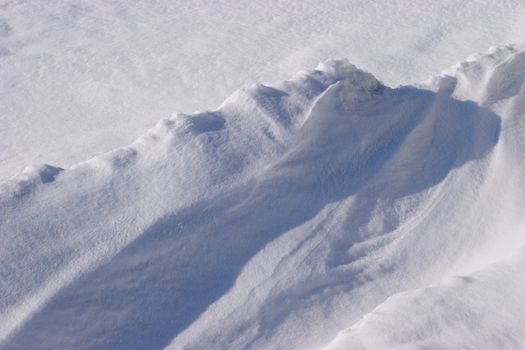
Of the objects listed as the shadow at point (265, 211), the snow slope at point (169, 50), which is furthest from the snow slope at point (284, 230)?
the snow slope at point (169, 50)

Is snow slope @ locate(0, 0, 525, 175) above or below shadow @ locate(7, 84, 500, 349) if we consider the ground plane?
above

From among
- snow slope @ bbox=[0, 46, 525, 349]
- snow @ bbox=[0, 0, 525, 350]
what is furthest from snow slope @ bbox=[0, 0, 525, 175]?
snow slope @ bbox=[0, 46, 525, 349]

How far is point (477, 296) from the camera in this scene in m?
1.02

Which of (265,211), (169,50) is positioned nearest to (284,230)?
(265,211)

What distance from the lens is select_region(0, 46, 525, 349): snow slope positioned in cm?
102

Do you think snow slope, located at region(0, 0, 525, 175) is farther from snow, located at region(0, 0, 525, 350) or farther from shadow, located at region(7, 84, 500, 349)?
shadow, located at region(7, 84, 500, 349)

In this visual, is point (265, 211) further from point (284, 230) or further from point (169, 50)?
point (169, 50)

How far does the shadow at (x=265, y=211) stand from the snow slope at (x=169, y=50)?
0.38 m

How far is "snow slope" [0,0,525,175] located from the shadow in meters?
0.38

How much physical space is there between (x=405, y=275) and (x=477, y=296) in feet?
0.60

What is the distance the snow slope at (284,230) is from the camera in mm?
1022

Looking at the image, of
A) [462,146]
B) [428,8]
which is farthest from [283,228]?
[428,8]

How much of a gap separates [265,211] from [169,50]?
888mm

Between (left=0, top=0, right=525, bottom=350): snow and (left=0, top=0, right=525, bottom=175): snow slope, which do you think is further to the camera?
(left=0, top=0, right=525, bottom=175): snow slope
